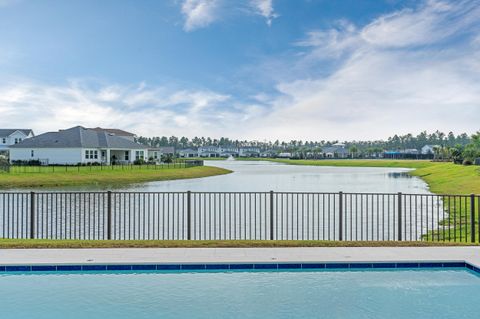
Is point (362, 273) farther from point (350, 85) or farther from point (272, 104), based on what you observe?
point (272, 104)

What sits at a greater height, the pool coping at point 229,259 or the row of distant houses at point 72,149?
the row of distant houses at point 72,149

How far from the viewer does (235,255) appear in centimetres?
838

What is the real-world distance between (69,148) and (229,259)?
50.5 meters

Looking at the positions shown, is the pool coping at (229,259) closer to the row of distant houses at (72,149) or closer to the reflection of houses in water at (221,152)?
the row of distant houses at (72,149)

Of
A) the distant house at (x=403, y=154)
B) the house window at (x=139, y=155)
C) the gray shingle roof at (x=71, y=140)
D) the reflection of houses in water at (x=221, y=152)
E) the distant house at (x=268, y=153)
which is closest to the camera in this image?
the gray shingle roof at (x=71, y=140)

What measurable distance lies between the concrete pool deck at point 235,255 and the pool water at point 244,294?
0.93ft

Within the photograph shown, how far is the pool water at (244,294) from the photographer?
244 inches

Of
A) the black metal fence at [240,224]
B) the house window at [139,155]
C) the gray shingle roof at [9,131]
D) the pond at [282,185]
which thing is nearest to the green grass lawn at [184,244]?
the black metal fence at [240,224]

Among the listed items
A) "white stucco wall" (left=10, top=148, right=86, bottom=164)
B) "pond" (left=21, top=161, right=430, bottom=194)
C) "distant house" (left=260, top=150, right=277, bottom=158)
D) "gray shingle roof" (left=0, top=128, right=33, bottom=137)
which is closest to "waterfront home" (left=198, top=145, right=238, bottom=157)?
"distant house" (left=260, top=150, right=277, bottom=158)

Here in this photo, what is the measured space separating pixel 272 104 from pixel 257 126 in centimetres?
1186

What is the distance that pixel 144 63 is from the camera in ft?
102

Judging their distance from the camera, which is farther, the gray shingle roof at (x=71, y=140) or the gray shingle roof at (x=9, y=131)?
the gray shingle roof at (x=9, y=131)

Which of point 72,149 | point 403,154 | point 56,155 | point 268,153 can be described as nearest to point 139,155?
point 72,149

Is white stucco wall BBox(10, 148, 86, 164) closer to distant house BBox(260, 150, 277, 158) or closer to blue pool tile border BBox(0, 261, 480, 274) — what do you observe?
blue pool tile border BBox(0, 261, 480, 274)
